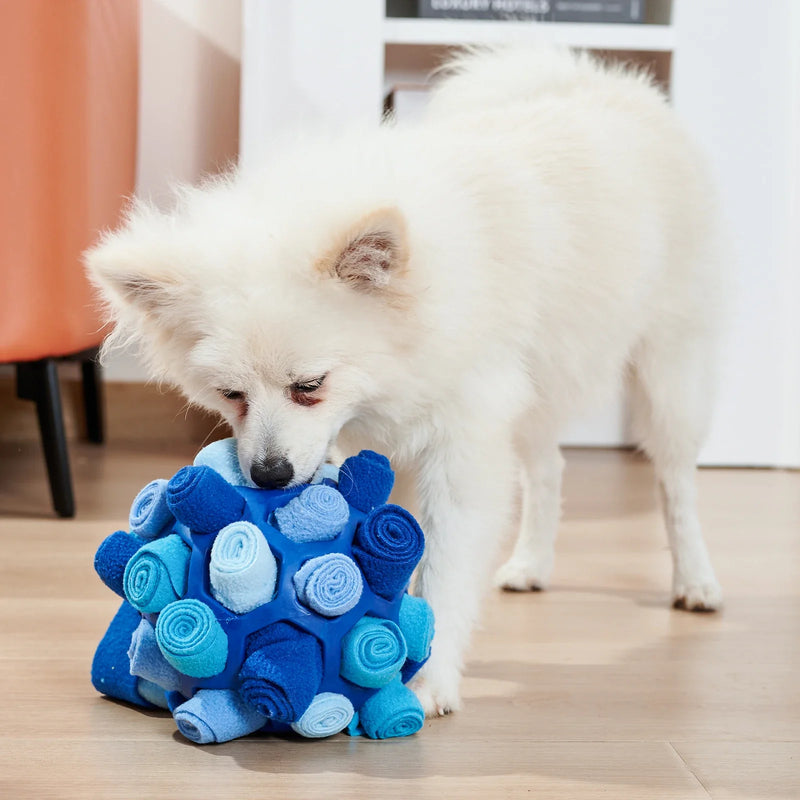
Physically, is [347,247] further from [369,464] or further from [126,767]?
[126,767]

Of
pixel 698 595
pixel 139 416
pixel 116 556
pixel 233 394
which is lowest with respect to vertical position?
pixel 139 416

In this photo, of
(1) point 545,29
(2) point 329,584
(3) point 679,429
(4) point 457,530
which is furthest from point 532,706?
(1) point 545,29

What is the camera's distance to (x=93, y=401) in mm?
3490

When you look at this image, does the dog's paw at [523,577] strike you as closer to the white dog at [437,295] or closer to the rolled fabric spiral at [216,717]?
the white dog at [437,295]

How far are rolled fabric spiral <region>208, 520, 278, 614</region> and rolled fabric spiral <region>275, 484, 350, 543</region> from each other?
5 centimetres

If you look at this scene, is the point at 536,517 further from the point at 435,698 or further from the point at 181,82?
the point at 181,82

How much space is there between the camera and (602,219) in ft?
5.82

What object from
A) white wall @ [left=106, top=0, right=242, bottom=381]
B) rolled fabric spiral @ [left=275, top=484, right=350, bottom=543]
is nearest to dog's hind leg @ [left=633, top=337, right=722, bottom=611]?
rolled fabric spiral @ [left=275, top=484, right=350, bottom=543]

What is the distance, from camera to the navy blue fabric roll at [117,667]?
4.70 ft

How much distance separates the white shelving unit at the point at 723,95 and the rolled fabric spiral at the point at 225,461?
6.00 feet

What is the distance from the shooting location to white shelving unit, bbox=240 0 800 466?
3.15 metres

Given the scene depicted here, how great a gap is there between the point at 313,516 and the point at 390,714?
266 millimetres

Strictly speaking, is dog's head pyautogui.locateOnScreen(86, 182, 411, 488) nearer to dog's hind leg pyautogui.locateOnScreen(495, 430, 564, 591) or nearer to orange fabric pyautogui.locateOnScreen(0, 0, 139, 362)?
dog's hind leg pyautogui.locateOnScreen(495, 430, 564, 591)

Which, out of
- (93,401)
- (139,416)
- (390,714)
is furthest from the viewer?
(139,416)
